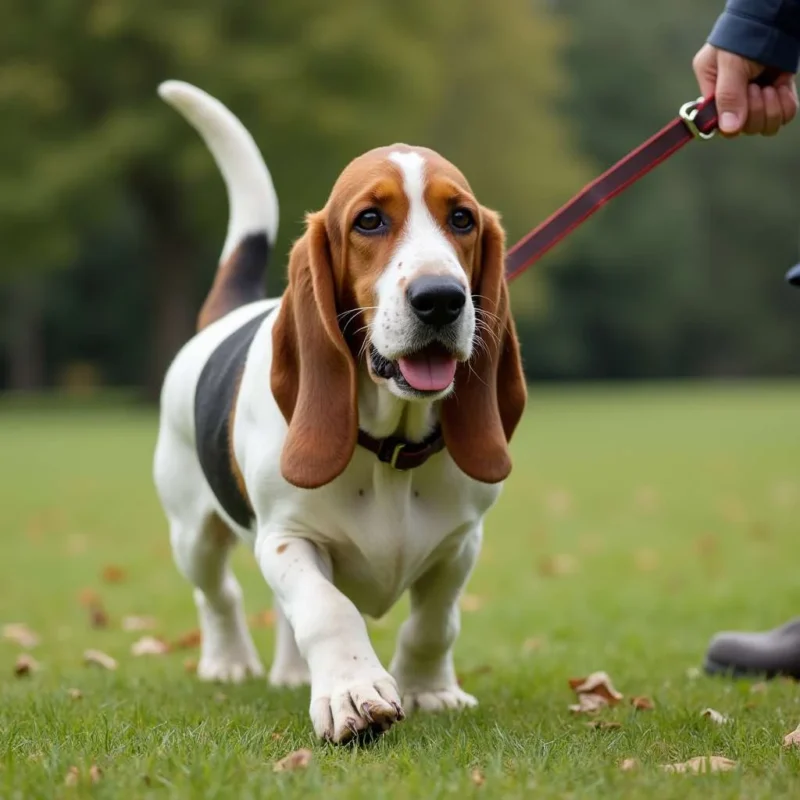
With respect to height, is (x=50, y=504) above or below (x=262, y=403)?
below

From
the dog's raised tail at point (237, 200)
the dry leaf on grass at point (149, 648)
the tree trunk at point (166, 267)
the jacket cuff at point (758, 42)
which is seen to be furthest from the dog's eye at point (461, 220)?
the tree trunk at point (166, 267)

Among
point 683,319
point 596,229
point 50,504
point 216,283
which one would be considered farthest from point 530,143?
point 216,283

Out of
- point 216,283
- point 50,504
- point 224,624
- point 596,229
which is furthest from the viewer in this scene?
point 596,229

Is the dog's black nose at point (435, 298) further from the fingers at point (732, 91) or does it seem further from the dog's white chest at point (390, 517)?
the fingers at point (732, 91)

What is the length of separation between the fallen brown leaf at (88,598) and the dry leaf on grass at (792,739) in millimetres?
4024

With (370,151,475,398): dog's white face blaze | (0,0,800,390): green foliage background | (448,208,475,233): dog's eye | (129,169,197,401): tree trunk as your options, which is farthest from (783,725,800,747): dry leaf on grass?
(129,169,197,401): tree trunk

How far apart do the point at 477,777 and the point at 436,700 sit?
1186mm

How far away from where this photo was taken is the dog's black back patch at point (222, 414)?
146 inches

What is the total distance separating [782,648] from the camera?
13.3ft

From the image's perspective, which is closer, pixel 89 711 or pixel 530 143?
pixel 89 711

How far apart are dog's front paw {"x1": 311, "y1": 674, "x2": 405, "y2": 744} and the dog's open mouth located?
679mm

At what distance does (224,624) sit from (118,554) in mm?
3664

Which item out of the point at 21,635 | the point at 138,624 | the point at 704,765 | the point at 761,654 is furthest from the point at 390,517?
the point at 138,624

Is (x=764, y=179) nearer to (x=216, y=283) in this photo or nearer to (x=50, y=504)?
(x=50, y=504)
